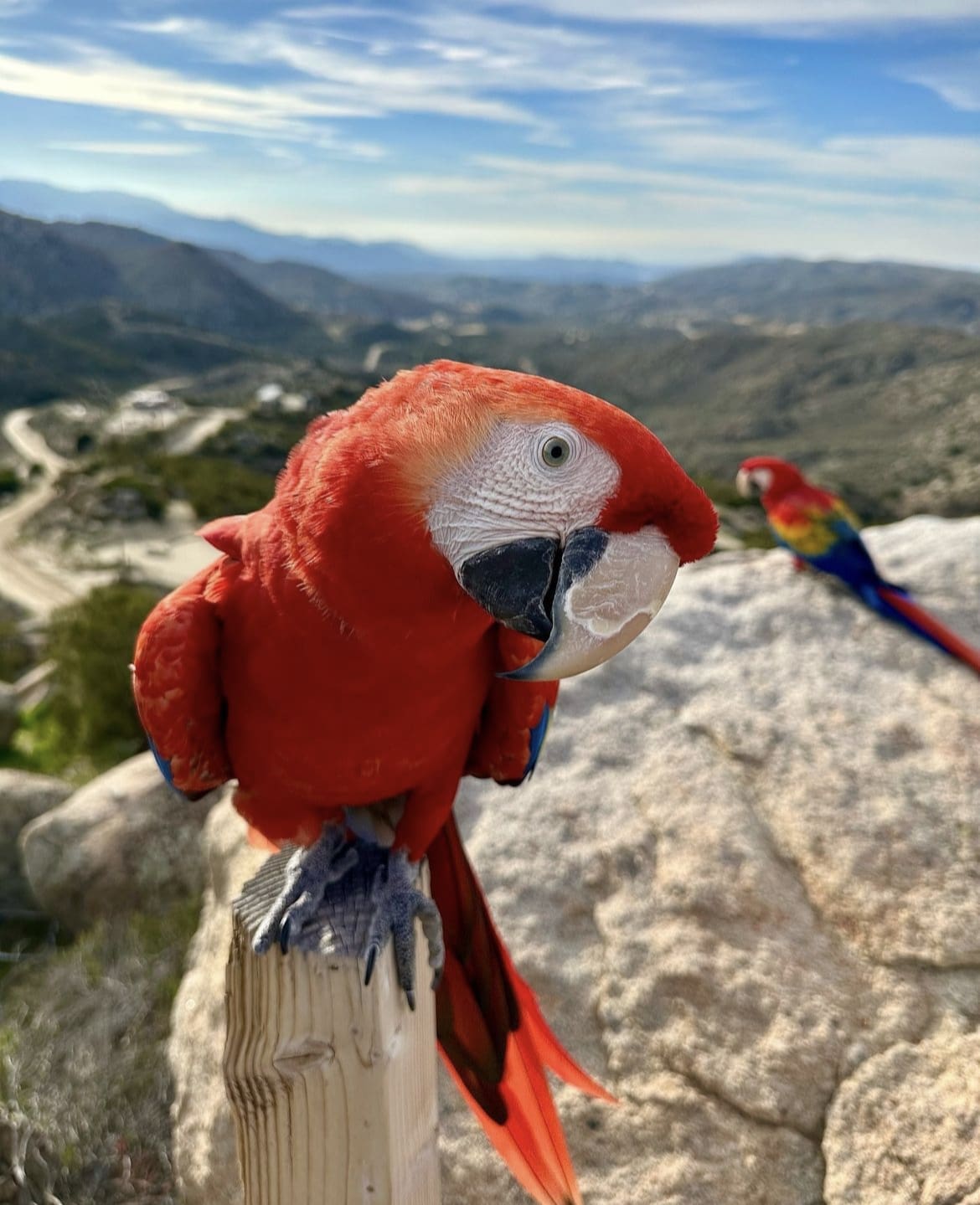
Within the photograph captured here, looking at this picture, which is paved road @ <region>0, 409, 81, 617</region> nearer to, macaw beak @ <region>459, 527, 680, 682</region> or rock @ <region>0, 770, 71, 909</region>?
rock @ <region>0, 770, 71, 909</region>

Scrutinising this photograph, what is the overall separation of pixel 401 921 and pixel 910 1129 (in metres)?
1.64

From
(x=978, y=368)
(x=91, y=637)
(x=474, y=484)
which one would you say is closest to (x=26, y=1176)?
(x=474, y=484)

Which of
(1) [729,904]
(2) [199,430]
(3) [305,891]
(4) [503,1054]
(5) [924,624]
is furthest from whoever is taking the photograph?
(2) [199,430]

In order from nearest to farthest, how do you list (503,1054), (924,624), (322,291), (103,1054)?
(503,1054) → (103,1054) → (924,624) → (322,291)

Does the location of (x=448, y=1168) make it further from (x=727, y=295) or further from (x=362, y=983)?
(x=727, y=295)

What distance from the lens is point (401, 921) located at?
5.45 ft

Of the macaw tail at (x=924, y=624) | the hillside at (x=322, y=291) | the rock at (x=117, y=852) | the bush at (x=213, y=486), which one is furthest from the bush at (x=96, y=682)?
the hillside at (x=322, y=291)

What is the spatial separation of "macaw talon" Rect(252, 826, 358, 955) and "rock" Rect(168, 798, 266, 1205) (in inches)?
20.3

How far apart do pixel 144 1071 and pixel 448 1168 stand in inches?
57.4

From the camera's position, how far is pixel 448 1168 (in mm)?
2459

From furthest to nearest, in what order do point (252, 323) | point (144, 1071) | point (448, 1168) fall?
point (252, 323), point (144, 1071), point (448, 1168)

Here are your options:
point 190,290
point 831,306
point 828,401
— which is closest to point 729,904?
point 828,401

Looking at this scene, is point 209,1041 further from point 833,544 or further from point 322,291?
point 322,291

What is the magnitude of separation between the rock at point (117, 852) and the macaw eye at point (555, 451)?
12.4 feet
